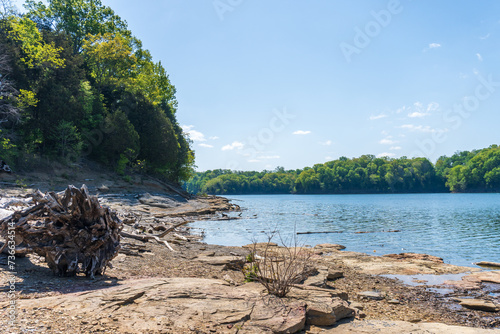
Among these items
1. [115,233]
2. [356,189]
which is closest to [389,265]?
[115,233]

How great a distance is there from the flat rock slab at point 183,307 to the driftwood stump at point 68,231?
1.30 meters

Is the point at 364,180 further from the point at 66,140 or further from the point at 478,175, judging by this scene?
the point at 66,140

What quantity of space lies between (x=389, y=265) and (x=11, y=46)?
3060 cm

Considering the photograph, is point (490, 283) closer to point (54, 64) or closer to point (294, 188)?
point (54, 64)

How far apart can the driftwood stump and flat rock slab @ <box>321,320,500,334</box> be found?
490 centimetres

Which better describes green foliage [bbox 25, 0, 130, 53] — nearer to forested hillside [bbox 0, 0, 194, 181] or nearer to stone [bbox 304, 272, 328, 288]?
forested hillside [bbox 0, 0, 194, 181]

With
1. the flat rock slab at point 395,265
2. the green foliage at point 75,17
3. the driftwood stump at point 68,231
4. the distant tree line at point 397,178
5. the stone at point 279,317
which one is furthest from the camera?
the distant tree line at point 397,178

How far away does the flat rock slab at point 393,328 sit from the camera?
18.6 ft

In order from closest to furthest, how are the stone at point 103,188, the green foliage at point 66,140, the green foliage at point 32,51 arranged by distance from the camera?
the green foliage at point 32,51
the stone at point 103,188
the green foliage at point 66,140

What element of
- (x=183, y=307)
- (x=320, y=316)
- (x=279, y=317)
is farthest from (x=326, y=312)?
(x=183, y=307)

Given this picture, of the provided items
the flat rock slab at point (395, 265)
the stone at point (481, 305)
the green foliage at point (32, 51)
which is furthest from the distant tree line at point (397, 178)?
the stone at point (481, 305)

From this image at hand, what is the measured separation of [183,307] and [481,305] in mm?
7404

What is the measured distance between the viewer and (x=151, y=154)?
42.9m

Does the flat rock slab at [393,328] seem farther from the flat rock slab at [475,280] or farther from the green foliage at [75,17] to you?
the green foliage at [75,17]
